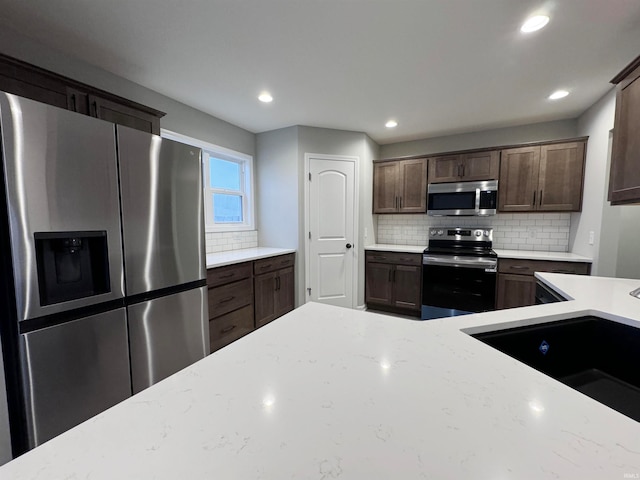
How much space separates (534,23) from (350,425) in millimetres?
2291

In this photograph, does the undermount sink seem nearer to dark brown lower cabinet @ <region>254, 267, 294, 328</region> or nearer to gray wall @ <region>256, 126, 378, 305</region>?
dark brown lower cabinet @ <region>254, 267, 294, 328</region>

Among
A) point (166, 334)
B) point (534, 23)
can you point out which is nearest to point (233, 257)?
point (166, 334)

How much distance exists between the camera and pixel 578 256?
9.23 ft

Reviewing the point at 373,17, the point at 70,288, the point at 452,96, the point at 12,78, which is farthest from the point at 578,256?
the point at 12,78

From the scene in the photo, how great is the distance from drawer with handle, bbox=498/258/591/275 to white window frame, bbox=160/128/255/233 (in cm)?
306

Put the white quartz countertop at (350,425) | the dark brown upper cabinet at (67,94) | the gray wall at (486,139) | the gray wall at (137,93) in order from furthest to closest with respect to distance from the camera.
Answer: the gray wall at (486,139) < the gray wall at (137,93) < the dark brown upper cabinet at (67,94) < the white quartz countertop at (350,425)

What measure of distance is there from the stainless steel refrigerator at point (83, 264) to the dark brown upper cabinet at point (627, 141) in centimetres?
259

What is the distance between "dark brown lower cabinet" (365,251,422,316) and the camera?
340 cm

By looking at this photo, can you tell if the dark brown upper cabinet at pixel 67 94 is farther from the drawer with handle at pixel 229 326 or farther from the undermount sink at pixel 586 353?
the undermount sink at pixel 586 353

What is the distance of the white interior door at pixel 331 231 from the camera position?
3404 mm

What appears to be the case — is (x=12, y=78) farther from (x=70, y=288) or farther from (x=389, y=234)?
(x=389, y=234)

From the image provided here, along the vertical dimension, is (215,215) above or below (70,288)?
above

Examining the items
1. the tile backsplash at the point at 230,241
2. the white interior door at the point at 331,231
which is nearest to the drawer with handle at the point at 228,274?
the tile backsplash at the point at 230,241

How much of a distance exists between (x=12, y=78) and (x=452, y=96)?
310 cm
